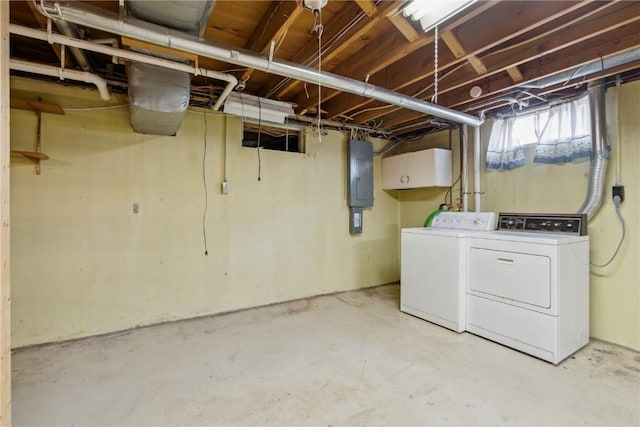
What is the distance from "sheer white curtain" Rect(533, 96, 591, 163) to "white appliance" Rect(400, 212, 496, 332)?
31.4 inches

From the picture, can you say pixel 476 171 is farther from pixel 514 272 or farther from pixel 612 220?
pixel 514 272

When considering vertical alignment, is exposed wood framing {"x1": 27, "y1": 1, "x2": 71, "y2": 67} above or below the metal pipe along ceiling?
above

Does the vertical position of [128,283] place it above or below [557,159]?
below

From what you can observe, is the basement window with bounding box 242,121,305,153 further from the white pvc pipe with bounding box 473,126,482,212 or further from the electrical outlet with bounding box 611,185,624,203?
the electrical outlet with bounding box 611,185,624,203

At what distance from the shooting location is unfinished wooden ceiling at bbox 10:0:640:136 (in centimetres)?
184

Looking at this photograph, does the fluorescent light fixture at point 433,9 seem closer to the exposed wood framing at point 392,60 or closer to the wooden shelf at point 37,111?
the exposed wood framing at point 392,60

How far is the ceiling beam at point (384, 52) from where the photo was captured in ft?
6.25

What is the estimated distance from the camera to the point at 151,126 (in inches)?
107

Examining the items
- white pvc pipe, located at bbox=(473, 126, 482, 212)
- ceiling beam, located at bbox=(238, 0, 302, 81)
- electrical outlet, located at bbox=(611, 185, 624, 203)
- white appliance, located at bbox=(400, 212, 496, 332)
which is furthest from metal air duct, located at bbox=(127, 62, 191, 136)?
electrical outlet, located at bbox=(611, 185, 624, 203)

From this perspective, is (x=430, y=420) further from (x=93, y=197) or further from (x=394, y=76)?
(x=93, y=197)

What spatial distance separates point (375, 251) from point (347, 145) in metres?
1.67

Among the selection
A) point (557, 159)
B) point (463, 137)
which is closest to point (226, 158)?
point (463, 137)

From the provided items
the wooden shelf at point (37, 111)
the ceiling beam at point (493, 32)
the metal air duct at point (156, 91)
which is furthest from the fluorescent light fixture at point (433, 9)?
the wooden shelf at point (37, 111)

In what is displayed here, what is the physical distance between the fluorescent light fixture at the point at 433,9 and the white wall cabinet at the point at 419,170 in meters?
2.28
